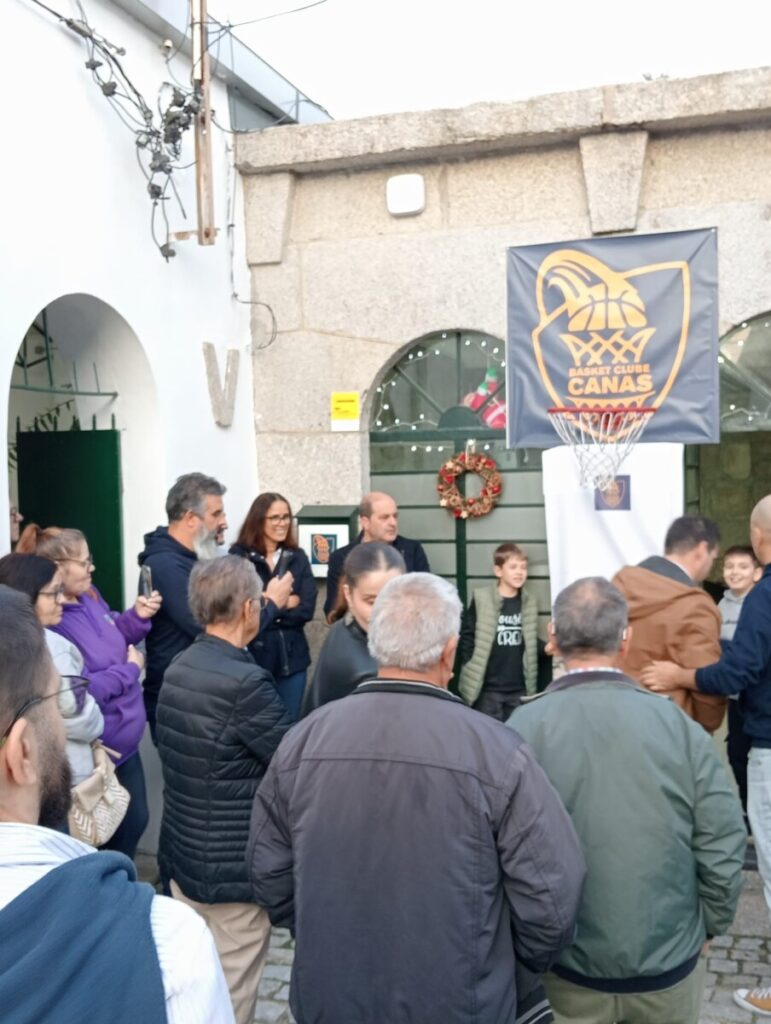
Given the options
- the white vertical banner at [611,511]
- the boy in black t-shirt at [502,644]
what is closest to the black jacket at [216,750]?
the boy in black t-shirt at [502,644]

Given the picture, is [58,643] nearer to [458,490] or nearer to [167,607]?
[167,607]

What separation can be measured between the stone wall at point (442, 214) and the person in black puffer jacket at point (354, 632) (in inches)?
130

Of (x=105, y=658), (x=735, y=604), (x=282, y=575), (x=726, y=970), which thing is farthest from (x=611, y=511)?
(x=105, y=658)

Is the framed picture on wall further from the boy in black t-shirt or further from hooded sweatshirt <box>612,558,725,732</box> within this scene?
hooded sweatshirt <box>612,558,725,732</box>

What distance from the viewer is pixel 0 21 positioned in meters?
4.57

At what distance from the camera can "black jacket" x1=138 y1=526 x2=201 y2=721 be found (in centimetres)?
482

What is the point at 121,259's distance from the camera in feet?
18.1

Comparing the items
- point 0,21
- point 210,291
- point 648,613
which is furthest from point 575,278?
point 0,21

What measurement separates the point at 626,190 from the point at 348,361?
2097mm

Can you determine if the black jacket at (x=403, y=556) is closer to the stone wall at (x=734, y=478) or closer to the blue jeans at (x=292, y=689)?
the blue jeans at (x=292, y=689)

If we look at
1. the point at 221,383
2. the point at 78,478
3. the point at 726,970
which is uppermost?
the point at 221,383

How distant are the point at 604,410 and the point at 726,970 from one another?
3341 mm

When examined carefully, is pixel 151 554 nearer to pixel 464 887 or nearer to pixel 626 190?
pixel 464 887

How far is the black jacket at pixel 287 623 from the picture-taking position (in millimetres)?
5758
